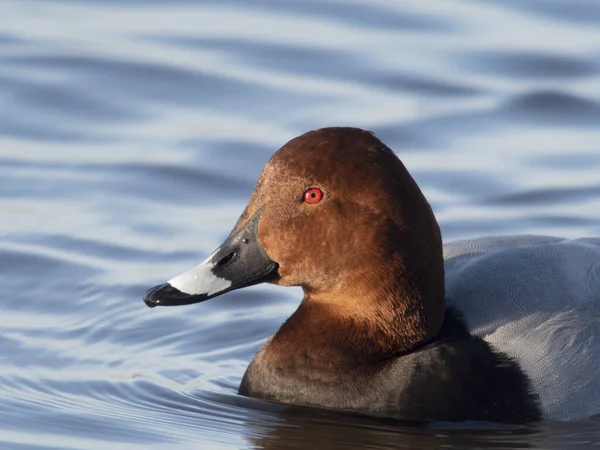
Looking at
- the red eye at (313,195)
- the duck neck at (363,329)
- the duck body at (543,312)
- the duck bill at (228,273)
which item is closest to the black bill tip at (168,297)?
the duck bill at (228,273)

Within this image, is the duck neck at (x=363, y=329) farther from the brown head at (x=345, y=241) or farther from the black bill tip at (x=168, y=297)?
the black bill tip at (x=168, y=297)

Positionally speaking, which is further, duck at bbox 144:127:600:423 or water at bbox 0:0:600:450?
water at bbox 0:0:600:450

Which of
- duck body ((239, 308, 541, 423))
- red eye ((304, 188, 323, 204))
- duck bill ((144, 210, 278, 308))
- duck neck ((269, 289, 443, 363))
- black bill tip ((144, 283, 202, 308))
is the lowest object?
duck body ((239, 308, 541, 423))

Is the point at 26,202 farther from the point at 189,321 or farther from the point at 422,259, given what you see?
the point at 422,259

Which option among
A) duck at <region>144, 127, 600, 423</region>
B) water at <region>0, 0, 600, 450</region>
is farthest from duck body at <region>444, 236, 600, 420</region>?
water at <region>0, 0, 600, 450</region>

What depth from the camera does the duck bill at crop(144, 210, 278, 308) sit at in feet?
19.8

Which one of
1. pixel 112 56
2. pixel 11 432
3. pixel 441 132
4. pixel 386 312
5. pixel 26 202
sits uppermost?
pixel 112 56

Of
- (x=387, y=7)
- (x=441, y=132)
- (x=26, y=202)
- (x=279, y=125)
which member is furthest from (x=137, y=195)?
(x=387, y=7)

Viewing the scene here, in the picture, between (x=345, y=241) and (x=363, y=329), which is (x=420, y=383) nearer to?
(x=363, y=329)

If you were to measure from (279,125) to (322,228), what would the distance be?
415 cm

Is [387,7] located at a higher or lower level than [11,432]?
higher

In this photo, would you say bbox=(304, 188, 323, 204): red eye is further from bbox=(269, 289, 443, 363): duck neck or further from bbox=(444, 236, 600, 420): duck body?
bbox=(444, 236, 600, 420): duck body

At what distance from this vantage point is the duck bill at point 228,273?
6.03 metres

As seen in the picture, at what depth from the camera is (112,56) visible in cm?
1124
